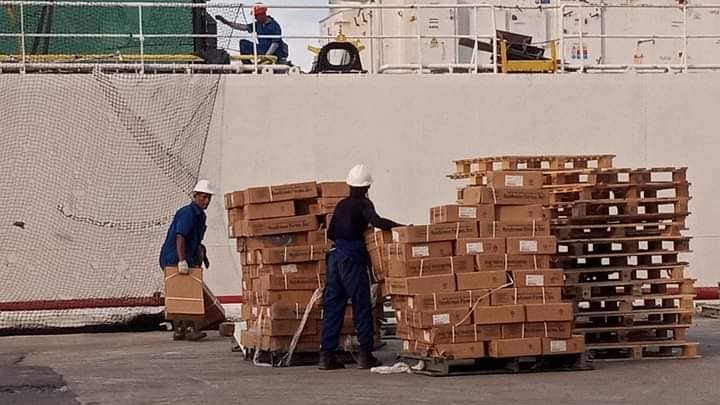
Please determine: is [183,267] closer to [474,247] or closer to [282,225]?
[282,225]

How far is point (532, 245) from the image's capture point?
1096 centimetres

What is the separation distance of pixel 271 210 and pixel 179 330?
130 inches

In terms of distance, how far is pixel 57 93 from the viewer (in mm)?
17000

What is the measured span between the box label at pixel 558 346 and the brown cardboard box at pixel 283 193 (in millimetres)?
2738

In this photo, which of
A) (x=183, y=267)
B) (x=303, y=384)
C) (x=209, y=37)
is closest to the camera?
(x=303, y=384)

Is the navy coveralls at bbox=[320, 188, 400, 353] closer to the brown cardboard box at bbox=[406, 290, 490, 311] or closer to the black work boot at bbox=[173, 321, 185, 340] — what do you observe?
the brown cardboard box at bbox=[406, 290, 490, 311]

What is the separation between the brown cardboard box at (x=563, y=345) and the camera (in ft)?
35.3

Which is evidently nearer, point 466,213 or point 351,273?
point 466,213

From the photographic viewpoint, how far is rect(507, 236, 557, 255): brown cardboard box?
10.9 metres

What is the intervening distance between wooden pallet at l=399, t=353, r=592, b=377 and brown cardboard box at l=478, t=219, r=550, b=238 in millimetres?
1042

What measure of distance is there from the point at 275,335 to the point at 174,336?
3386mm

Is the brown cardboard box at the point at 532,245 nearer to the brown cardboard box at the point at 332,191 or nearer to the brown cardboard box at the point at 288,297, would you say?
the brown cardboard box at the point at 332,191

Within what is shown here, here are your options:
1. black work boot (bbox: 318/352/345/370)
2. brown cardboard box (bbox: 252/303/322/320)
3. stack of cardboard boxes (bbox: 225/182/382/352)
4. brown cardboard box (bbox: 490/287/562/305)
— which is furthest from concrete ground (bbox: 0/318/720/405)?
brown cardboard box (bbox: 490/287/562/305)

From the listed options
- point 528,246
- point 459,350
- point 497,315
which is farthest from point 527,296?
point 459,350
